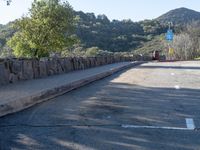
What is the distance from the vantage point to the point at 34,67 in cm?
2025

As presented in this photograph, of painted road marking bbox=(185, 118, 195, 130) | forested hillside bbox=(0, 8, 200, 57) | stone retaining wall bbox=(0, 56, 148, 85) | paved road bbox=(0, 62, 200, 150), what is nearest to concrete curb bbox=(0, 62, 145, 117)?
paved road bbox=(0, 62, 200, 150)

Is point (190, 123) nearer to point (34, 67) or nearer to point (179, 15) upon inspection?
point (34, 67)

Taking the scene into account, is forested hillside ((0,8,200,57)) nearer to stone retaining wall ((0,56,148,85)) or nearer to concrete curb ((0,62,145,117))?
stone retaining wall ((0,56,148,85))

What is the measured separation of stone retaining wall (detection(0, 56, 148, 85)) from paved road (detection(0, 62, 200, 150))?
381 cm

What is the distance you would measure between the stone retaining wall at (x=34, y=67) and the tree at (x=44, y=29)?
10.3m

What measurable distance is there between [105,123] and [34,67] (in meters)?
11.2

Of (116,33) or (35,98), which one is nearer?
(35,98)

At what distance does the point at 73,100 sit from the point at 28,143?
569 centimetres

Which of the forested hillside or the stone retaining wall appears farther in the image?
the forested hillside

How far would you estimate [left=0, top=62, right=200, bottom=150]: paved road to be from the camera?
7.67 m

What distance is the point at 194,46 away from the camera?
108m

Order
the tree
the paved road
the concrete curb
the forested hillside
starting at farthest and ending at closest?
the forested hillside
the tree
the concrete curb
the paved road

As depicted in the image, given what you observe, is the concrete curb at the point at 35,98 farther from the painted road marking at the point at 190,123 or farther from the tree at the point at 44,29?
the tree at the point at 44,29

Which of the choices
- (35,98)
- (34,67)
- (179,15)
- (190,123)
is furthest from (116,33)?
(190,123)
